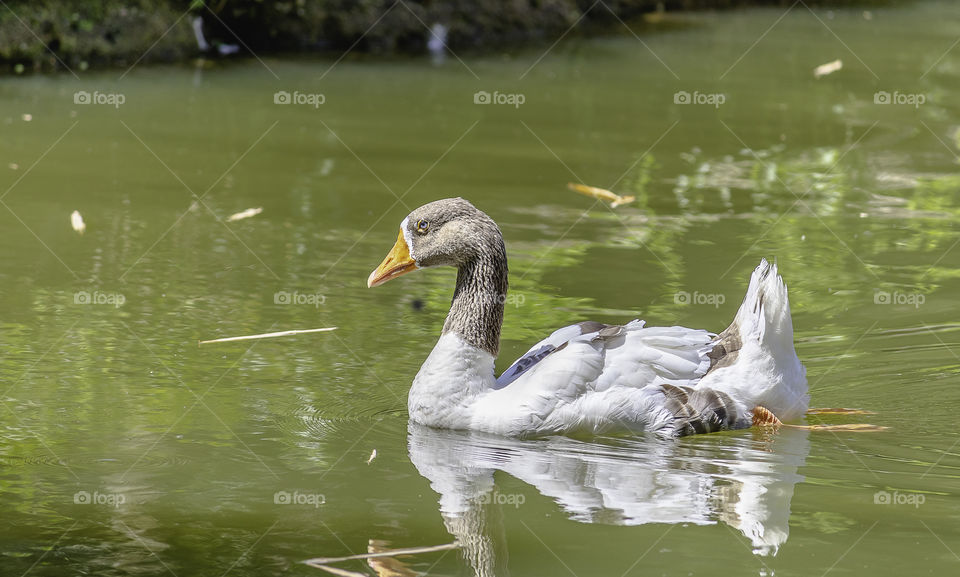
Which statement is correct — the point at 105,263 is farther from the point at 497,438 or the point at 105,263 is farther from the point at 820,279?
the point at 820,279

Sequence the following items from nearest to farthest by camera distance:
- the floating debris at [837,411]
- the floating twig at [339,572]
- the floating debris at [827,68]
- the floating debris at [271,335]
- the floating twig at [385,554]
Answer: the floating twig at [339,572]
the floating twig at [385,554]
the floating debris at [837,411]
the floating debris at [271,335]
the floating debris at [827,68]

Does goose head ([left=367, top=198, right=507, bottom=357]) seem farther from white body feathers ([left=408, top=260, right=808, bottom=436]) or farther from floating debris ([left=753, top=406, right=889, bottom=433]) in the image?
floating debris ([left=753, top=406, right=889, bottom=433])

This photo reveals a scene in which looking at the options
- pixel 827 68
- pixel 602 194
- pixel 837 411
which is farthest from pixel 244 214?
pixel 827 68

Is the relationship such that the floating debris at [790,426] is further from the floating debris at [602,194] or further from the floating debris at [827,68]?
the floating debris at [827,68]

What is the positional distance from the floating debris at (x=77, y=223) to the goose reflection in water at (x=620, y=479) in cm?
438

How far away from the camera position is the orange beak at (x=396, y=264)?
23.8ft

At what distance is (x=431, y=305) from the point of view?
8.77 metres

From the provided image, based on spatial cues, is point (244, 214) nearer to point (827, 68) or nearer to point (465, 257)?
point (465, 257)

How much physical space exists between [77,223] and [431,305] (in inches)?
126

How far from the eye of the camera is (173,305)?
8.49 meters

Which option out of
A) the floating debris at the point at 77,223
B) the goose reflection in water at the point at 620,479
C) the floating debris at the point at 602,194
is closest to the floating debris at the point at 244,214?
the floating debris at the point at 77,223

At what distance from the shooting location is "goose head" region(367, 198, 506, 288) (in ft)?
23.3

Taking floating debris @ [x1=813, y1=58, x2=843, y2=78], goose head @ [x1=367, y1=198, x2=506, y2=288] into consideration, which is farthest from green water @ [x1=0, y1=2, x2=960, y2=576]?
goose head @ [x1=367, y1=198, x2=506, y2=288]

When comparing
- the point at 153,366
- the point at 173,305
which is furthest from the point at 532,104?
the point at 153,366
